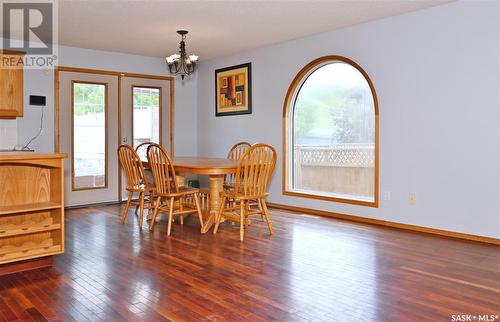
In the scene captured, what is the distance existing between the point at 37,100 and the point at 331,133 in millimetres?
3991

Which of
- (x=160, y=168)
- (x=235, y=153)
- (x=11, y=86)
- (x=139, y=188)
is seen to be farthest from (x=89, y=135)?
(x=160, y=168)

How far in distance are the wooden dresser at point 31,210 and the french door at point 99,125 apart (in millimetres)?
2862

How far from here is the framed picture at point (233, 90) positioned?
6.34m

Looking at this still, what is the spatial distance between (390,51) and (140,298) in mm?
3603

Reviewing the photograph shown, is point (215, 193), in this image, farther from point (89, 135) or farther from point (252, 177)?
point (89, 135)

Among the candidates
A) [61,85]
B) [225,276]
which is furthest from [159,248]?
[61,85]

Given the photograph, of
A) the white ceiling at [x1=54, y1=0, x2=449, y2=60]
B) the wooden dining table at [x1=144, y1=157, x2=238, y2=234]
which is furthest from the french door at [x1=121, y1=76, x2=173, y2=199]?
the wooden dining table at [x1=144, y1=157, x2=238, y2=234]

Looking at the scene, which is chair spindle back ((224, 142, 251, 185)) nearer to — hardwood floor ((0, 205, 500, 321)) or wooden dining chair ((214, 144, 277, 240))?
wooden dining chair ((214, 144, 277, 240))

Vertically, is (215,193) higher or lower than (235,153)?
lower

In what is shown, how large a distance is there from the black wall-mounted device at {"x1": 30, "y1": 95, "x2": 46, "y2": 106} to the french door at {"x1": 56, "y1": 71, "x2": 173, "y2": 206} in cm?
23

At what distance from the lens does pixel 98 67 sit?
626 cm

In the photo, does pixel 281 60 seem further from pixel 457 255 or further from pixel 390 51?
pixel 457 255

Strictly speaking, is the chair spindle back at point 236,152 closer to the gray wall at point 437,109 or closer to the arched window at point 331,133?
the arched window at point 331,133

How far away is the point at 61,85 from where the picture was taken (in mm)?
5930
